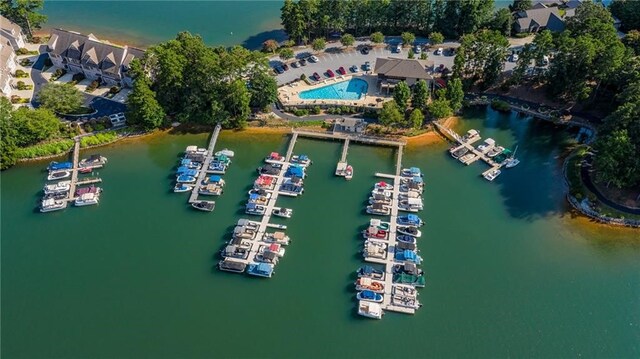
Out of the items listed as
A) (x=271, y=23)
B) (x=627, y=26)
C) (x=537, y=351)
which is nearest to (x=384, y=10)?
(x=271, y=23)

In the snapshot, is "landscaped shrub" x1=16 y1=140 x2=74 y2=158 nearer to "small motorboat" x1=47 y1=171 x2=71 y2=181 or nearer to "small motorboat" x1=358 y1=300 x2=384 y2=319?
"small motorboat" x1=47 y1=171 x2=71 y2=181

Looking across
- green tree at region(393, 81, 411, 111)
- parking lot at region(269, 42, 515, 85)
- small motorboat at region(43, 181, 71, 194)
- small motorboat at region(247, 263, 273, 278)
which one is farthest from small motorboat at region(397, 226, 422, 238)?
small motorboat at region(43, 181, 71, 194)

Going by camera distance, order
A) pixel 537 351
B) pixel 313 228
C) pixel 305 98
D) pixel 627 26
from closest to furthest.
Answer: pixel 537 351, pixel 313 228, pixel 305 98, pixel 627 26

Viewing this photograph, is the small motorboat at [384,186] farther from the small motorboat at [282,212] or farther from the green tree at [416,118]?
the small motorboat at [282,212]

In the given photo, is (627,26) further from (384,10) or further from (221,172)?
(221,172)

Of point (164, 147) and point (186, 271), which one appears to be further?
point (164, 147)

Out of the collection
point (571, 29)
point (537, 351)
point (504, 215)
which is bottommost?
point (537, 351)

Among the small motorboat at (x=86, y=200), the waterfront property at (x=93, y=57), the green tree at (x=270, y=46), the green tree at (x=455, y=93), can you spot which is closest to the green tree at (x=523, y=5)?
the green tree at (x=455, y=93)
